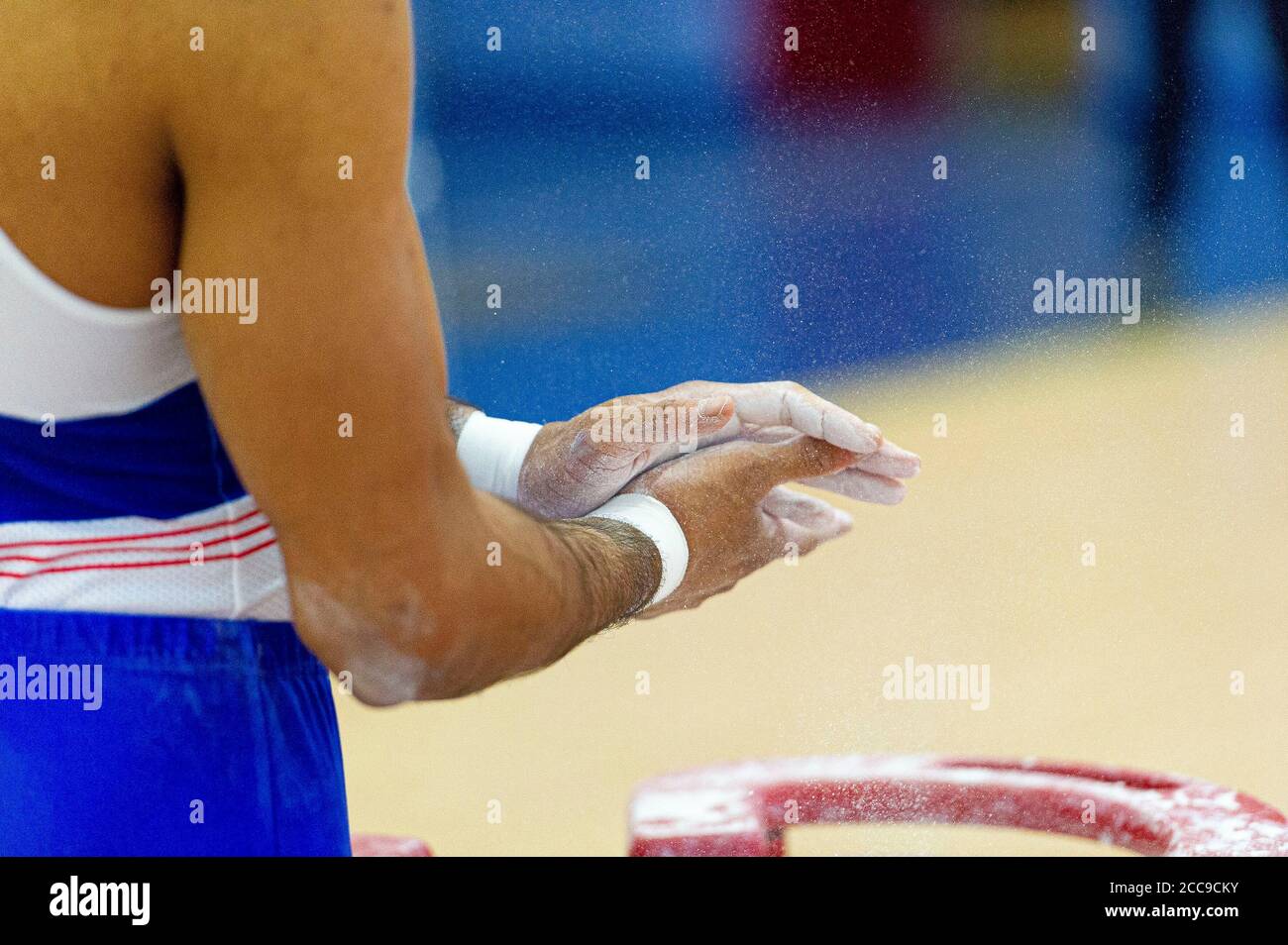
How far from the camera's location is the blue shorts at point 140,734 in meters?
0.70

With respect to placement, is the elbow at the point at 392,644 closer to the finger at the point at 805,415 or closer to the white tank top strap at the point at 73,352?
the white tank top strap at the point at 73,352

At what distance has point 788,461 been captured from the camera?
1062 mm

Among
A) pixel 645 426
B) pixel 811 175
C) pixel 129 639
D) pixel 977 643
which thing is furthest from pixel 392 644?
pixel 811 175

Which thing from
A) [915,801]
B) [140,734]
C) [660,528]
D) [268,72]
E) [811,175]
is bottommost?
[915,801]

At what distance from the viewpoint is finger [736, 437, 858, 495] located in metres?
1.06

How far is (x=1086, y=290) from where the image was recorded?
556 centimetres

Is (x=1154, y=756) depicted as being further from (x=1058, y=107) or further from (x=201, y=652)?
(x=1058, y=107)

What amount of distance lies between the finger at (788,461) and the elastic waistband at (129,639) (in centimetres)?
45

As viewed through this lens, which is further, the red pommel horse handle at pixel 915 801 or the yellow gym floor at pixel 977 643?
the yellow gym floor at pixel 977 643

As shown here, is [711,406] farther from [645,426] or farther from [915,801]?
[915,801]

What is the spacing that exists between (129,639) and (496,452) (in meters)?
0.39

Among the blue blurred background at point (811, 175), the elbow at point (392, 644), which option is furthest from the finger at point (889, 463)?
the blue blurred background at point (811, 175)
